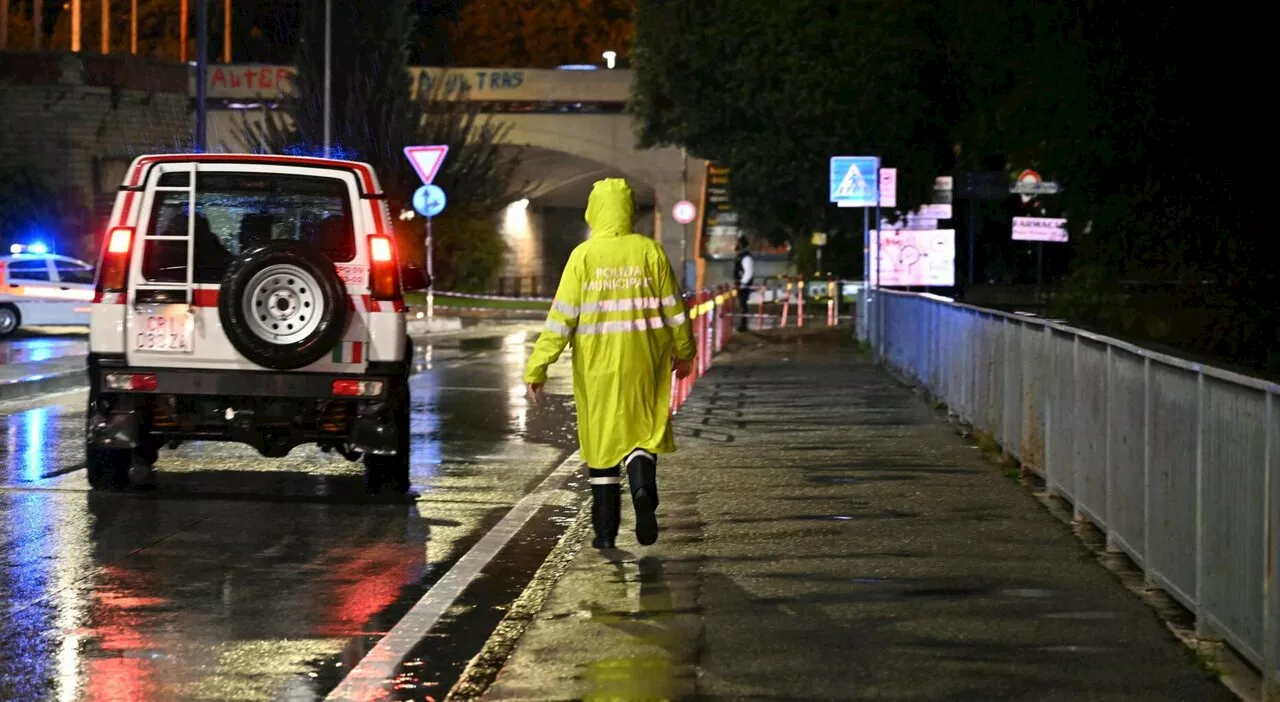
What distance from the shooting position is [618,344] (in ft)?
31.9

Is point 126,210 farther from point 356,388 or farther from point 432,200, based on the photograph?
point 432,200

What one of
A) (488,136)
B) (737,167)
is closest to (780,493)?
(737,167)

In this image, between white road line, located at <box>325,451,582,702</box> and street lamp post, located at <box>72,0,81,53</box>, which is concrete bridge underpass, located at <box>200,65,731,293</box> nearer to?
street lamp post, located at <box>72,0,81,53</box>

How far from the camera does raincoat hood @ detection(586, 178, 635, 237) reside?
9.83 meters

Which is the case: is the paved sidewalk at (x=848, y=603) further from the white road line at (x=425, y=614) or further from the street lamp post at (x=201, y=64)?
the street lamp post at (x=201, y=64)

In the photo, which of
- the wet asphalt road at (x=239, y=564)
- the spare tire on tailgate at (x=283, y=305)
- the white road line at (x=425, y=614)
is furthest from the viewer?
the spare tire on tailgate at (x=283, y=305)

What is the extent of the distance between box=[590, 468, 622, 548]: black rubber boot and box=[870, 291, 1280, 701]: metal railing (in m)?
2.38

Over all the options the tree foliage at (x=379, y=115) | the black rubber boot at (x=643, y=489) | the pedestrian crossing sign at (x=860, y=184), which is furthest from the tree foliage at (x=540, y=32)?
the black rubber boot at (x=643, y=489)

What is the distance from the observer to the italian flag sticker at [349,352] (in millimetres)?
11844

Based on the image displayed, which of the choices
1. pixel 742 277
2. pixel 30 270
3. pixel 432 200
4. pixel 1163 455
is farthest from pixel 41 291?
pixel 1163 455

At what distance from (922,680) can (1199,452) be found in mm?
1582

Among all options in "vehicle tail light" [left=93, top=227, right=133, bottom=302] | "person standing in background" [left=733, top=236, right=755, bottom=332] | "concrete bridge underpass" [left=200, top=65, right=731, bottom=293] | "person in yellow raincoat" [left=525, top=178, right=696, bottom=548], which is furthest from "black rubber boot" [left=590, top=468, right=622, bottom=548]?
"concrete bridge underpass" [left=200, top=65, right=731, bottom=293]

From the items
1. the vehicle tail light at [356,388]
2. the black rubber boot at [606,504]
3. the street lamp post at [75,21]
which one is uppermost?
the street lamp post at [75,21]

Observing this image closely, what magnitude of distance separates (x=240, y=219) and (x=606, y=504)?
3.60 meters
